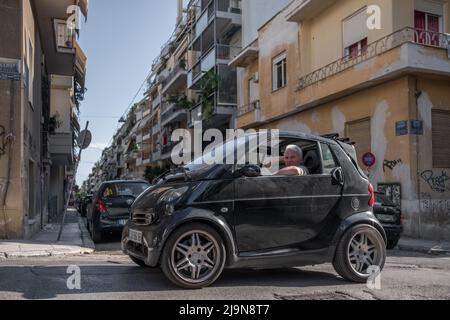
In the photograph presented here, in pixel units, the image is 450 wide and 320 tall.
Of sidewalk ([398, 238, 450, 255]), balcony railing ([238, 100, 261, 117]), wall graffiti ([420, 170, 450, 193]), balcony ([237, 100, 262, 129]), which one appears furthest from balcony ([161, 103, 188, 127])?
sidewalk ([398, 238, 450, 255])

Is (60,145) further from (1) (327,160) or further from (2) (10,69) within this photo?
(1) (327,160)

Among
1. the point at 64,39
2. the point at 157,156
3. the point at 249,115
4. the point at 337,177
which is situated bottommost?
the point at 337,177

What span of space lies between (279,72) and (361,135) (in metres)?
6.95

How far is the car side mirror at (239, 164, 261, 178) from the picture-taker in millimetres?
6184

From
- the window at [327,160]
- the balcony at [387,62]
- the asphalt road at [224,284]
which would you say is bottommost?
the asphalt road at [224,284]

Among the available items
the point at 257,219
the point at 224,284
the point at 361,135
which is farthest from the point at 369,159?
the point at 224,284

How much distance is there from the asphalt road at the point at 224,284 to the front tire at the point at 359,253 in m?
0.18

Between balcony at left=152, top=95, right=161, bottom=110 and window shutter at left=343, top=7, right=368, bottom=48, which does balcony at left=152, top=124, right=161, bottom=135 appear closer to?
balcony at left=152, top=95, right=161, bottom=110

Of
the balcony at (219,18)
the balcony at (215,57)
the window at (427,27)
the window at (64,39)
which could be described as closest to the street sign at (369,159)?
the window at (427,27)

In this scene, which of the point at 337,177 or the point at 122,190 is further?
the point at 122,190

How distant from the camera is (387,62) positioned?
50.7ft

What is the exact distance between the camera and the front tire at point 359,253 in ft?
21.3

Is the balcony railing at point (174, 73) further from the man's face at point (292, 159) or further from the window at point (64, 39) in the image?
the man's face at point (292, 159)
